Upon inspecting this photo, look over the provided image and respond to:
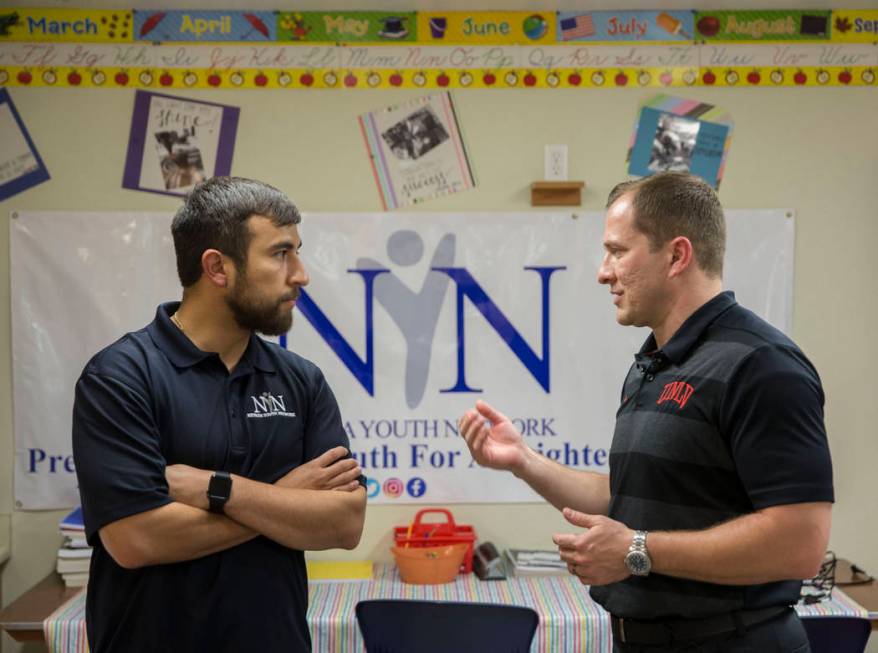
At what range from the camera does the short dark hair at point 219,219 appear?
71.4 inches

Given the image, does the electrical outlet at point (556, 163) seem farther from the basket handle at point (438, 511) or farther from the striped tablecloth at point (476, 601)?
the striped tablecloth at point (476, 601)

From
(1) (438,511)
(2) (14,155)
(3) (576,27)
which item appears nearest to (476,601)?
(1) (438,511)

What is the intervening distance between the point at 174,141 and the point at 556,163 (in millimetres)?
1382

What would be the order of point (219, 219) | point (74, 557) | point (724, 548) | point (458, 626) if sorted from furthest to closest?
point (74, 557) < point (458, 626) < point (219, 219) < point (724, 548)

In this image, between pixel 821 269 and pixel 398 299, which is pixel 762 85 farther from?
pixel 398 299

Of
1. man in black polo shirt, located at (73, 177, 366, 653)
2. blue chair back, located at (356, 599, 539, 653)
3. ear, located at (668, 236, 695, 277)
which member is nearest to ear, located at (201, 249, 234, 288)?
man in black polo shirt, located at (73, 177, 366, 653)

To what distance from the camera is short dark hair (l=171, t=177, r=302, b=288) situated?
1813 mm

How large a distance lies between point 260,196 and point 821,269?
7.63ft

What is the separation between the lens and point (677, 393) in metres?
1.70

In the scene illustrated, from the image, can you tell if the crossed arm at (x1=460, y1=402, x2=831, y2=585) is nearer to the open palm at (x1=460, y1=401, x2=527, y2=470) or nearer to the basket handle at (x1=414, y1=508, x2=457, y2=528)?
the open palm at (x1=460, y1=401, x2=527, y2=470)

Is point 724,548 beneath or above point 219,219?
beneath

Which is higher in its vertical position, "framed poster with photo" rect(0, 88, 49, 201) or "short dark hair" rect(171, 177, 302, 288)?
"framed poster with photo" rect(0, 88, 49, 201)

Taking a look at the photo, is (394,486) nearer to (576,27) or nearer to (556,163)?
(556,163)

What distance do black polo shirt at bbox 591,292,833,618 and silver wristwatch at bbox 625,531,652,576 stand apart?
9cm
